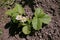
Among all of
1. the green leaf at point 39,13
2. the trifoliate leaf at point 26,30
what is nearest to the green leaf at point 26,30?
the trifoliate leaf at point 26,30

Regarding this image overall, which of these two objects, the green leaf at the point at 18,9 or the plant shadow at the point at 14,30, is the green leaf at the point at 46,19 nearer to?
the plant shadow at the point at 14,30

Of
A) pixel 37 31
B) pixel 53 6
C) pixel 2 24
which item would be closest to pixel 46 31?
pixel 37 31

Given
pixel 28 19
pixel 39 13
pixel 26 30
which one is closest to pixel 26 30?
pixel 26 30

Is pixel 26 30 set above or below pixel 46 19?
below

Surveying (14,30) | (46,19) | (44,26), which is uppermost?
(46,19)

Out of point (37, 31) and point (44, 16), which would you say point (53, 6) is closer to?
point (44, 16)

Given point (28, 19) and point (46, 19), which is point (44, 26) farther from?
point (28, 19)
